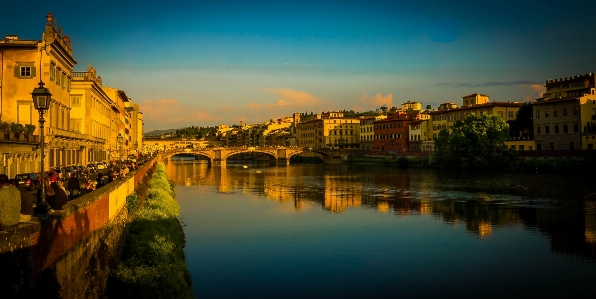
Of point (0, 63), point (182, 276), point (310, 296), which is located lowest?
point (310, 296)

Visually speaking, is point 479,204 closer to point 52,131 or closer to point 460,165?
point 52,131

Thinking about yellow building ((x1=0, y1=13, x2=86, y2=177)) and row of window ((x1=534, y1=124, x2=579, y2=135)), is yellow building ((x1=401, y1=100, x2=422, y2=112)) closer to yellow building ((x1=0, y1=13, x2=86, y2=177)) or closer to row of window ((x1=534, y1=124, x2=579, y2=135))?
row of window ((x1=534, y1=124, x2=579, y2=135))

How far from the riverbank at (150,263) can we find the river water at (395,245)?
137 centimetres

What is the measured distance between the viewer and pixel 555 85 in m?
73.6

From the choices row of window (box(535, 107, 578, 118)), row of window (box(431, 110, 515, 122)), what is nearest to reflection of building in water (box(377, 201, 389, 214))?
row of window (box(535, 107, 578, 118))

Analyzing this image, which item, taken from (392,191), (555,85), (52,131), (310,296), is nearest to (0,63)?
(52,131)

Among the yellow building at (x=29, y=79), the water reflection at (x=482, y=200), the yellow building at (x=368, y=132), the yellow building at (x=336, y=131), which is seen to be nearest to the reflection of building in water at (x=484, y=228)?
the water reflection at (x=482, y=200)

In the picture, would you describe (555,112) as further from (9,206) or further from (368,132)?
(9,206)

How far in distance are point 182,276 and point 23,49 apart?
24.2 m

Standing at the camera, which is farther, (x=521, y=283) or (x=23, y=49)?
(x=23, y=49)

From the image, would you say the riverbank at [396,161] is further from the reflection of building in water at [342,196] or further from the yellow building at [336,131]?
the reflection of building in water at [342,196]

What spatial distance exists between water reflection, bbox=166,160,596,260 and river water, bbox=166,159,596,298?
76 millimetres

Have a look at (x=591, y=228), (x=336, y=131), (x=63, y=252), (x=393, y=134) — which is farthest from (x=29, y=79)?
(x=336, y=131)

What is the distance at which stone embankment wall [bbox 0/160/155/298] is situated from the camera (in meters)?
A: 6.33
